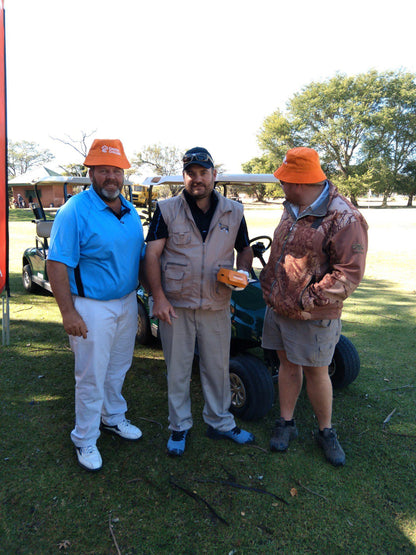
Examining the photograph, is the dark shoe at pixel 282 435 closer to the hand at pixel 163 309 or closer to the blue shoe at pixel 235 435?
the blue shoe at pixel 235 435

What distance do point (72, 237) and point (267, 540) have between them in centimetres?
188

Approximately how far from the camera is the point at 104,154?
7.81ft

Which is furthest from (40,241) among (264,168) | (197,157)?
(264,168)

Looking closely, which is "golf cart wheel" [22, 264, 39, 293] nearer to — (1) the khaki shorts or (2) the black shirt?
(2) the black shirt

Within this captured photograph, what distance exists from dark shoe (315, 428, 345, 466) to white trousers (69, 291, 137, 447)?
4.63 ft

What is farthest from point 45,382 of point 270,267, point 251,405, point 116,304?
point 270,267

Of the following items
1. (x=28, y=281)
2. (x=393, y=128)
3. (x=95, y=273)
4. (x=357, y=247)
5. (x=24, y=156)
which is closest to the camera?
(x=357, y=247)

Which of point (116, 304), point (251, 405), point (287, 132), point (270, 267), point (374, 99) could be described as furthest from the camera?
point (287, 132)

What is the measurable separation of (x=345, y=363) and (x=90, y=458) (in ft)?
6.90

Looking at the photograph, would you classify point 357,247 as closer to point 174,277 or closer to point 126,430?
point 174,277

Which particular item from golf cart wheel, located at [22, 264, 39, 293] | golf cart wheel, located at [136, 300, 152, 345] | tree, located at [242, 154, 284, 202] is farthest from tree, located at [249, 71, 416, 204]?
golf cart wheel, located at [136, 300, 152, 345]

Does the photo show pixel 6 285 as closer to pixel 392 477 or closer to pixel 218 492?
pixel 218 492

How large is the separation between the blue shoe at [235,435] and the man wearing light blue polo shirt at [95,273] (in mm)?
794

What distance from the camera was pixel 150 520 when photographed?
2.14m
